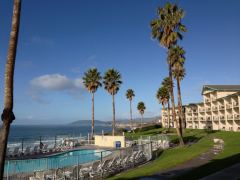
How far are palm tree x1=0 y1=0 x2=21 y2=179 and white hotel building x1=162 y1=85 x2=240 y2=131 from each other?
5534 centimetres

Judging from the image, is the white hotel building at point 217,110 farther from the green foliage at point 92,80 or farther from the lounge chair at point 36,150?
the lounge chair at point 36,150

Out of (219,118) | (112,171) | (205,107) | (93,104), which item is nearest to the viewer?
(112,171)

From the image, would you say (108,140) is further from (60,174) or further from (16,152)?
(60,174)

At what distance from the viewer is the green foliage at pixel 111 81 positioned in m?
58.6

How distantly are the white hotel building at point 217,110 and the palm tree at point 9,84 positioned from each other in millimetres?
55342

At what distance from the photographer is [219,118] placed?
72.3m

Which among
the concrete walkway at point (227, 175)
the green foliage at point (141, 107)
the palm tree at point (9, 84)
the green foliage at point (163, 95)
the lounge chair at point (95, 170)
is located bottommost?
the lounge chair at point (95, 170)

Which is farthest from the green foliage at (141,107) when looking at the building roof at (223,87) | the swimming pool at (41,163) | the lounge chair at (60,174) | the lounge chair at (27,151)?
the lounge chair at (60,174)

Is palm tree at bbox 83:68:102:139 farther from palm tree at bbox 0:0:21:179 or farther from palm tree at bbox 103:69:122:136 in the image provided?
palm tree at bbox 0:0:21:179

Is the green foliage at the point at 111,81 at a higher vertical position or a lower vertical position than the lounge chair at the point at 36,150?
higher

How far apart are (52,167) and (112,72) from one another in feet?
138

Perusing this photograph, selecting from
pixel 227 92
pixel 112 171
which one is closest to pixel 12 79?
pixel 112 171

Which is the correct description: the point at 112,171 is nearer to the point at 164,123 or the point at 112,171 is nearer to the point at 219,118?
the point at 219,118

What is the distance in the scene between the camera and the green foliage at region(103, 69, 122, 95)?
58.6m
